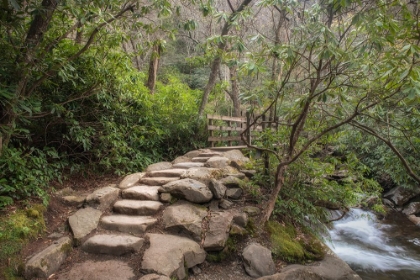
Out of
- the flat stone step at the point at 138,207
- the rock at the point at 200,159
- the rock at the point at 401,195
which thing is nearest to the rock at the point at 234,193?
the flat stone step at the point at 138,207

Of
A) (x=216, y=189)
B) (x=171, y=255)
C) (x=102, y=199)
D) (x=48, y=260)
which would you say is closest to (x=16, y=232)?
(x=48, y=260)

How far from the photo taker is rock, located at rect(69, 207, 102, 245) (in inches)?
137

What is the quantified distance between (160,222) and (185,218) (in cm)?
36

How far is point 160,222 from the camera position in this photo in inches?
151

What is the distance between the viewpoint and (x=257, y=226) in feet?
13.3

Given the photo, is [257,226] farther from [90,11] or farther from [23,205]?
[90,11]

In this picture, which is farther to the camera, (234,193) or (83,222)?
(234,193)

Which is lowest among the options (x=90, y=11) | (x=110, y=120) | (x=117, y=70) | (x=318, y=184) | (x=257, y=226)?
(x=257, y=226)

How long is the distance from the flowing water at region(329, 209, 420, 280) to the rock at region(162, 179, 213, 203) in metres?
2.23

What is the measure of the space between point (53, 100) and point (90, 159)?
1.26 meters

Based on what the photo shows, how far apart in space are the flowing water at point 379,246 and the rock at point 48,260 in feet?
12.8

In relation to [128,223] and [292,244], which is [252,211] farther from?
[128,223]

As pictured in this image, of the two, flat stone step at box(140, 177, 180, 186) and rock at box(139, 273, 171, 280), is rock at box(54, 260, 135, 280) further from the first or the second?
flat stone step at box(140, 177, 180, 186)

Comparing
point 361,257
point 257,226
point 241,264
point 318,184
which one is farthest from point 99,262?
point 361,257
